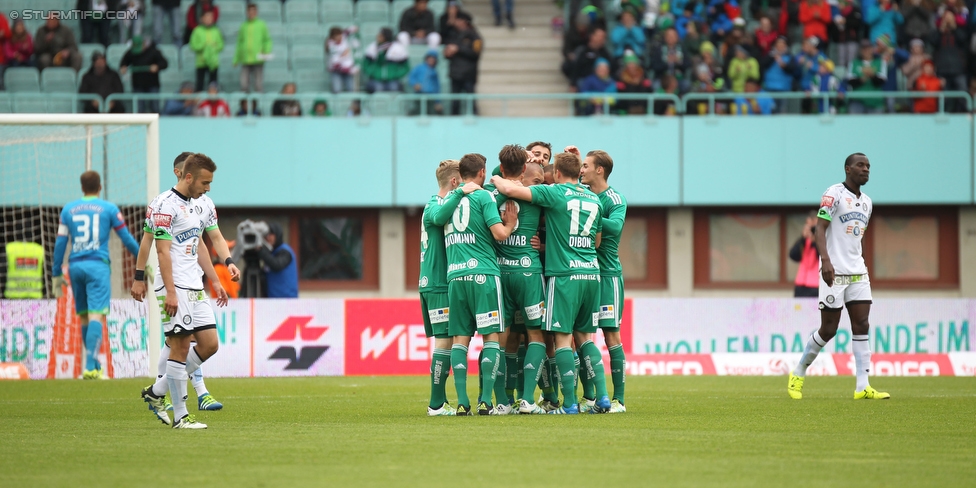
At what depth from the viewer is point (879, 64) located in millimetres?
24000

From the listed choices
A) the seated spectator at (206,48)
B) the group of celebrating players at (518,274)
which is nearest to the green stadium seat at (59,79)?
the seated spectator at (206,48)

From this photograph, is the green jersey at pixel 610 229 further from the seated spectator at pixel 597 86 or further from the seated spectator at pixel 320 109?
the seated spectator at pixel 320 109

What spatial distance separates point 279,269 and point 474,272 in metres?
9.58

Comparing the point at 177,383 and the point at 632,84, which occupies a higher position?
the point at 632,84

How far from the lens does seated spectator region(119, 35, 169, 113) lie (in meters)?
23.4

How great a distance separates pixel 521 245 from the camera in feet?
34.7

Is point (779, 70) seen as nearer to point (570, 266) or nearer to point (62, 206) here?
point (62, 206)

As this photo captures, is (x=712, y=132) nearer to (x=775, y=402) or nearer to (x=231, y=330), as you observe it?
(x=231, y=330)

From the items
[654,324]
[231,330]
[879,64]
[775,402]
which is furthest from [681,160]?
[775,402]

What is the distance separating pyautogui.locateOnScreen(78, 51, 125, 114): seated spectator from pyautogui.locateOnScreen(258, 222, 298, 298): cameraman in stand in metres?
5.40

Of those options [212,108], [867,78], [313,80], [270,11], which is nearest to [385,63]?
[313,80]

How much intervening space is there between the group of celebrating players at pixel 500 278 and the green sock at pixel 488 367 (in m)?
0.01

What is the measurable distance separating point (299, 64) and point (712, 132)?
8.35 m

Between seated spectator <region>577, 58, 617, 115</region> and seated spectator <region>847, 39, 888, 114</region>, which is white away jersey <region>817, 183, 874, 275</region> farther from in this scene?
seated spectator <region>847, 39, 888, 114</region>
